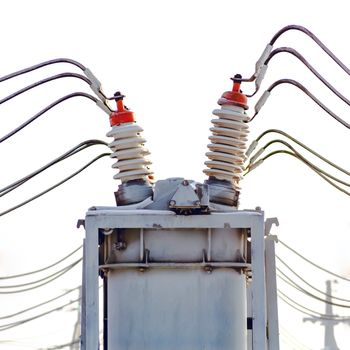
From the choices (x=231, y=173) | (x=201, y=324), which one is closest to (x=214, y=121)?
(x=231, y=173)

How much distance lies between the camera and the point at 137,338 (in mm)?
24844

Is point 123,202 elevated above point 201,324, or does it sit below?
above

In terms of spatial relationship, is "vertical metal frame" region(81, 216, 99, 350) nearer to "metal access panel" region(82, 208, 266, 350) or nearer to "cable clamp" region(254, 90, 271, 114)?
"metal access panel" region(82, 208, 266, 350)

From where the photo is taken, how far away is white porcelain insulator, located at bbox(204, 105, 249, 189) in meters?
25.2

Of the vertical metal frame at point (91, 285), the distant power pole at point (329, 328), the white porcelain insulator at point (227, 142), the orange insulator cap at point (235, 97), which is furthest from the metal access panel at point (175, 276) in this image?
the distant power pole at point (329, 328)

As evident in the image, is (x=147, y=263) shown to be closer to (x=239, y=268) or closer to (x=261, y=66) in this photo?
(x=239, y=268)

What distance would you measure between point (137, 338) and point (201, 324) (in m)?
0.80

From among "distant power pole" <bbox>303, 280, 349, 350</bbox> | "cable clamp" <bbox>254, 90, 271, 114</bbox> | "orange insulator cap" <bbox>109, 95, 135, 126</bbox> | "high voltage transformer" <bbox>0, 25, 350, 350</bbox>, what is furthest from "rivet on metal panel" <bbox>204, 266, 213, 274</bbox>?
"distant power pole" <bbox>303, 280, 349, 350</bbox>

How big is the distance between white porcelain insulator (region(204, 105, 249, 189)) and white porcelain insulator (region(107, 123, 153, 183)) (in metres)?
0.83

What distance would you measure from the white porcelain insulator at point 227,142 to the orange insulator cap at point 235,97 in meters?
0.05

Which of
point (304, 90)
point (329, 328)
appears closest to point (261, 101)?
point (304, 90)

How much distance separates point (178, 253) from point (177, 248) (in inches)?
2.5

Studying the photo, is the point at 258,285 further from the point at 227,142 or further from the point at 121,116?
the point at 121,116

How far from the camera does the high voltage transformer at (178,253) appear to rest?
24.6 metres
